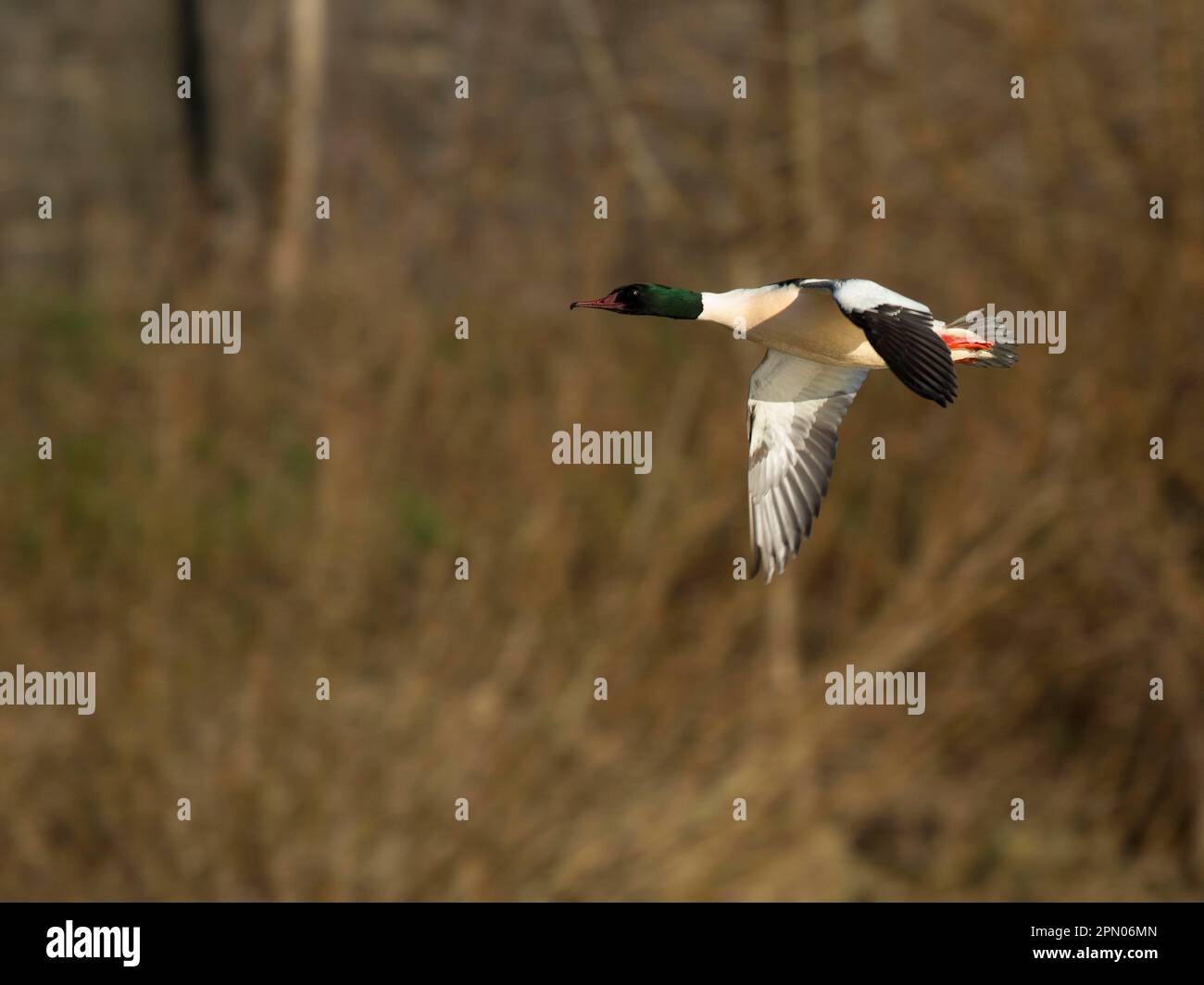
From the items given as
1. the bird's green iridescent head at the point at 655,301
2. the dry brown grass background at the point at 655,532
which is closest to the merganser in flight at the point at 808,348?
the bird's green iridescent head at the point at 655,301

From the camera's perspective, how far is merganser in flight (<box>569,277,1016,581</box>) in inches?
49.8

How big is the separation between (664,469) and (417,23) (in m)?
4.87

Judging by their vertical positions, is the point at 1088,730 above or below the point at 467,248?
below

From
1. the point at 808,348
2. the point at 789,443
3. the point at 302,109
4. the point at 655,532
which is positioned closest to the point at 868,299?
the point at 808,348

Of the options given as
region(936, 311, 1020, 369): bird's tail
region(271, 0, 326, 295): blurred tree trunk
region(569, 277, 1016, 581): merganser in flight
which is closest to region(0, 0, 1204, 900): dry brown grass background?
region(271, 0, 326, 295): blurred tree trunk

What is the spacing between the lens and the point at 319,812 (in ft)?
19.1

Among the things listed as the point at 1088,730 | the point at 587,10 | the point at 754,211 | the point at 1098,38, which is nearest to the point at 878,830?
the point at 1088,730

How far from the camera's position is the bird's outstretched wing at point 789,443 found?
1609 mm

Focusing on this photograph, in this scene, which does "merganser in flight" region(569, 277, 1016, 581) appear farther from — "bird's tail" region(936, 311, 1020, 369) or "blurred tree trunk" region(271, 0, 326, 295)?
"blurred tree trunk" region(271, 0, 326, 295)

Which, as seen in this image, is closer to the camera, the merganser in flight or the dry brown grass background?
the merganser in flight

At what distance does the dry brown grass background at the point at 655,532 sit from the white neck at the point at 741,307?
4402 millimetres

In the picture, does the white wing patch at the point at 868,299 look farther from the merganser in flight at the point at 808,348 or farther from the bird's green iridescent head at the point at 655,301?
the bird's green iridescent head at the point at 655,301

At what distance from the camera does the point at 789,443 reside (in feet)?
6.15

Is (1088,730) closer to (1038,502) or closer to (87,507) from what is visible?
(1038,502)
